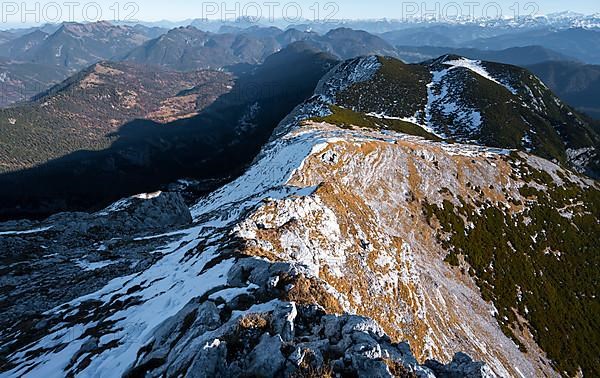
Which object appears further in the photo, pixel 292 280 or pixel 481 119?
pixel 481 119

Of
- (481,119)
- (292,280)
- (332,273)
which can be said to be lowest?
(332,273)

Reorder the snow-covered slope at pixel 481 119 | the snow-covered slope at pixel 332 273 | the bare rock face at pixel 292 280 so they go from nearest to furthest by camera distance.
→ 1. the bare rock face at pixel 292 280
2. the snow-covered slope at pixel 332 273
3. the snow-covered slope at pixel 481 119

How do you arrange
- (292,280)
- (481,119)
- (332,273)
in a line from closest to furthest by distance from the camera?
(292,280) < (332,273) < (481,119)

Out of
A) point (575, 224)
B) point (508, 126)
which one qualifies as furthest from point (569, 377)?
point (508, 126)

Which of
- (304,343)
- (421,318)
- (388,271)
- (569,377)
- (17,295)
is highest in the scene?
(304,343)

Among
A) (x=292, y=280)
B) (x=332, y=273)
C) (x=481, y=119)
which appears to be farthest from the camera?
(x=481, y=119)

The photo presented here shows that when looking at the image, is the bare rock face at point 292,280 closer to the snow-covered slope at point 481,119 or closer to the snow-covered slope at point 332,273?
the snow-covered slope at point 332,273

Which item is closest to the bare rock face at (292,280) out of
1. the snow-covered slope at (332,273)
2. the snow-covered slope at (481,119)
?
the snow-covered slope at (332,273)

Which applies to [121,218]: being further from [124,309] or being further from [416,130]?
[416,130]

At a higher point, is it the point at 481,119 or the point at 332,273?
the point at 481,119

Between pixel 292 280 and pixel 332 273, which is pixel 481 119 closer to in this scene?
pixel 332 273

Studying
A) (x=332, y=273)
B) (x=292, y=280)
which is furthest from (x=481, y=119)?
(x=292, y=280)
